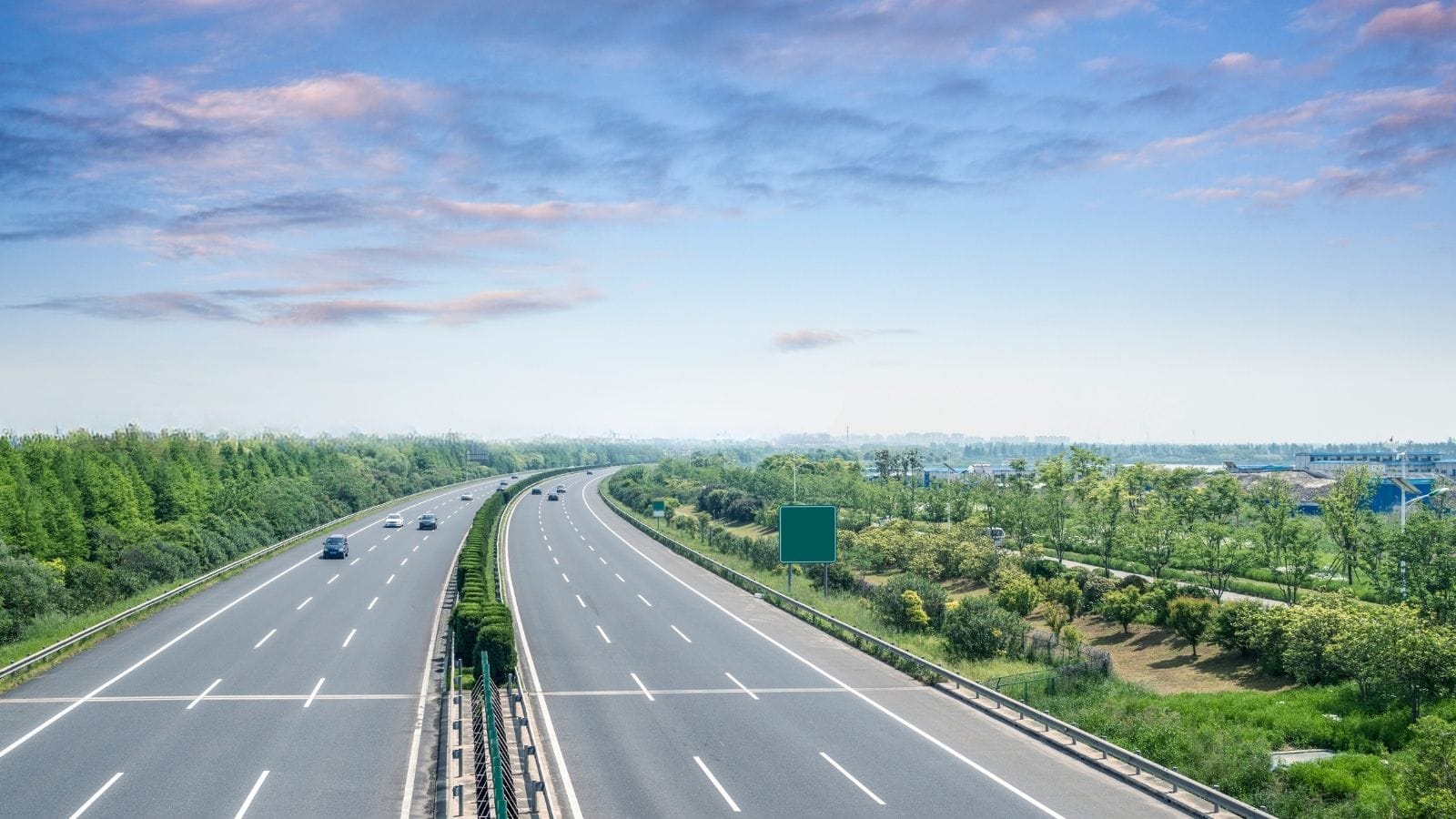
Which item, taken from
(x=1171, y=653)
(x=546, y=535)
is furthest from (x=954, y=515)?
(x=1171, y=653)

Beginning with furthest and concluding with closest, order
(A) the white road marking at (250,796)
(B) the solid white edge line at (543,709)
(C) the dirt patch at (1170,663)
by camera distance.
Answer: (C) the dirt patch at (1170,663) < (B) the solid white edge line at (543,709) < (A) the white road marking at (250,796)

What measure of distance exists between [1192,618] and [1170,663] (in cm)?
214

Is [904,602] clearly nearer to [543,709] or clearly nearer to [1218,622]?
[1218,622]

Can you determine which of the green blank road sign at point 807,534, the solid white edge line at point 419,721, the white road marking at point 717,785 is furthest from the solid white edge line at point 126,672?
the green blank road sign at point 807,534

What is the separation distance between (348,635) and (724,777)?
20713mm

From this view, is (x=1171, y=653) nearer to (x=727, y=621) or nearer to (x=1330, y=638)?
(x=1330, y=638)

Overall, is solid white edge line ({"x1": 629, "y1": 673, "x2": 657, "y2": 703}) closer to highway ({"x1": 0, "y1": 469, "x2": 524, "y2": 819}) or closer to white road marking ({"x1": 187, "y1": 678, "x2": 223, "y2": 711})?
highway ({"x1": 0, "y1": 469, "x2": 524, "y2": 819})

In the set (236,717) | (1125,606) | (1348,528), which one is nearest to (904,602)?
(1125,606)

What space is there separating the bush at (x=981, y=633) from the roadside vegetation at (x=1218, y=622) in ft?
0.25

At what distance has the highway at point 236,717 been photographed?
18453 mm

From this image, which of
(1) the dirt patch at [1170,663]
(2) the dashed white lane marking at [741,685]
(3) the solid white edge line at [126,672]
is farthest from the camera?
(1) the dirt patch at [1170,663]

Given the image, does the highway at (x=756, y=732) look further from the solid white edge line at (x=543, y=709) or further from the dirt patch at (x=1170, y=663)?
the dirt patch at (x=1170, y=663)

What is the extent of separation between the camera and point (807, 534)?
44875 millimetres

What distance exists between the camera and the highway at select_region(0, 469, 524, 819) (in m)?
18.5
